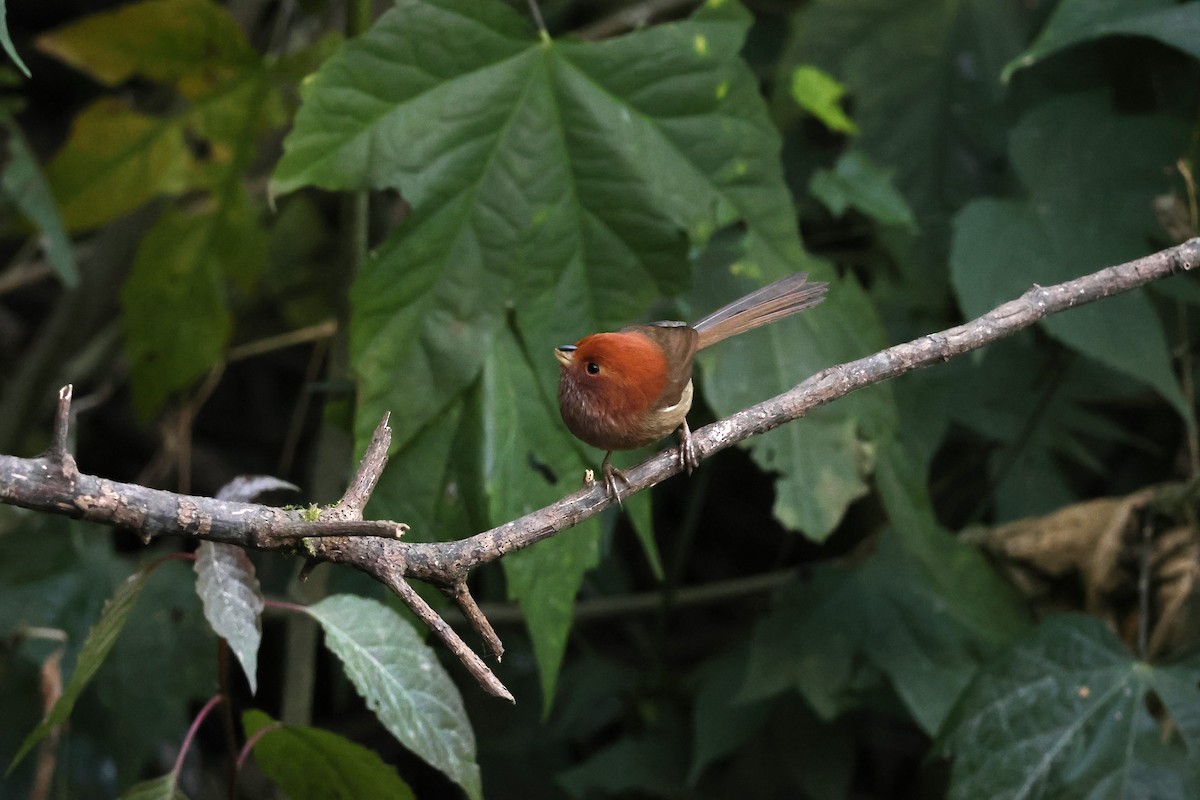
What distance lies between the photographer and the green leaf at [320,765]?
65.0 inches

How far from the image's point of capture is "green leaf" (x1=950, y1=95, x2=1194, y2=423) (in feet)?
7.77

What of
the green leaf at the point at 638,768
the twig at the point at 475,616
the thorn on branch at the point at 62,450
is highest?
the thorn on branch at the point at 62,450

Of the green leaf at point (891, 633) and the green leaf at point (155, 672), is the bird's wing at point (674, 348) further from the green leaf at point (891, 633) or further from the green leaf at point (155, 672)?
the green leaf at point (155, 672)

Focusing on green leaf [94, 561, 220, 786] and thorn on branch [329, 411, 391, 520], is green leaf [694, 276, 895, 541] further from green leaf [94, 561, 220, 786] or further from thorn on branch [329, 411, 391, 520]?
green leaf [94, 561, 220, 786]

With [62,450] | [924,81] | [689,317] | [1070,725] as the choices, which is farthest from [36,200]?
[1070,725]

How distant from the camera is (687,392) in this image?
184 centimetres

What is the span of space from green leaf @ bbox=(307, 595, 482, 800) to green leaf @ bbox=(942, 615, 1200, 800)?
3.42 ft

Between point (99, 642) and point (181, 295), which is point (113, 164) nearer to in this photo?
point (181, 295)

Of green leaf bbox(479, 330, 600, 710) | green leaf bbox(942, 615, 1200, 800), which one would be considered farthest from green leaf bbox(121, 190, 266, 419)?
green leaf bbox(942, 615, 1200, 800)

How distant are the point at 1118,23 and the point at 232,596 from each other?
80.1 inches

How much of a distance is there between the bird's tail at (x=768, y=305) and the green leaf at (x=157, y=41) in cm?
139

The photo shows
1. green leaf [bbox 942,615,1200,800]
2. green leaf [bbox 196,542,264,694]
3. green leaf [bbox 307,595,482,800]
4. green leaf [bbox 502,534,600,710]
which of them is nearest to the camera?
green leaf [bbox 196,542,264,694]

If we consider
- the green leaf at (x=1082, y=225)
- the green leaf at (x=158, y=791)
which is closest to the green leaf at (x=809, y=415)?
the green leaf at (x=1082, y=225)

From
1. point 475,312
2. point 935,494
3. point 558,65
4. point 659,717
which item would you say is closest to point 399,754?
point 659,717
